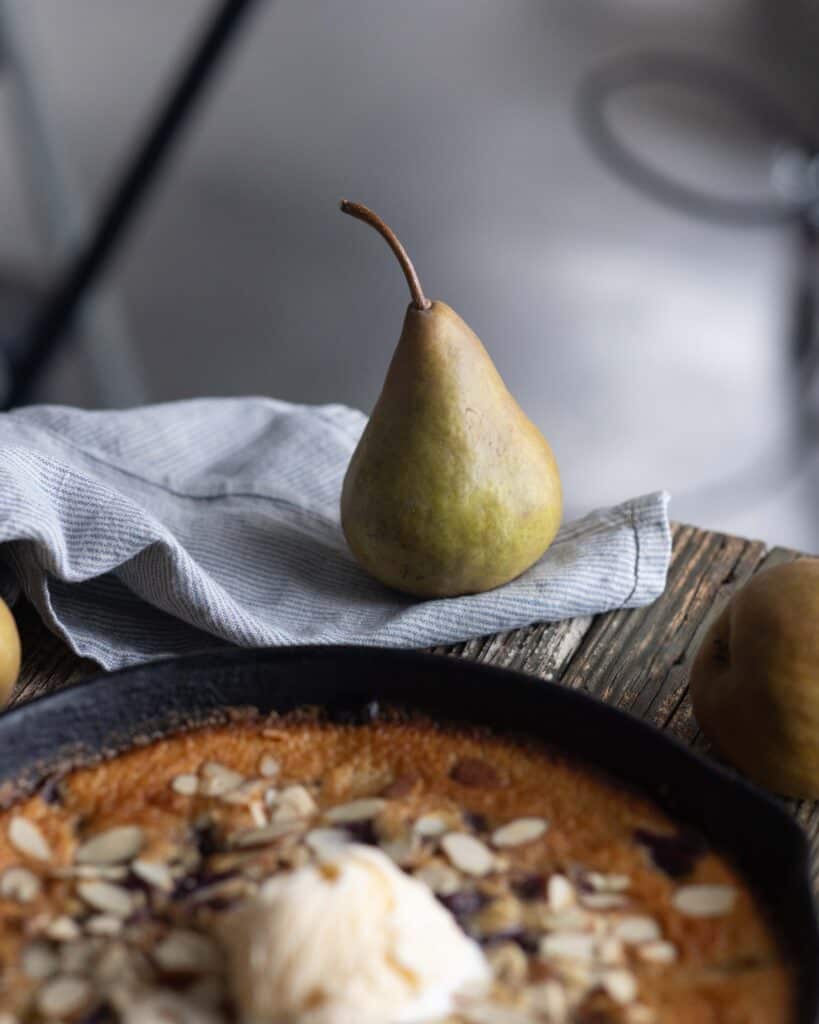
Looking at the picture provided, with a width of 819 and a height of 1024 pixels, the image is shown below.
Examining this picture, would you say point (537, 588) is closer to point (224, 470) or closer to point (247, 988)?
point (224, 470)

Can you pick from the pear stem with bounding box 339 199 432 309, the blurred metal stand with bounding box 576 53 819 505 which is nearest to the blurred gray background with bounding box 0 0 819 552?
the blurred metal stand with bounding box 576 53 819 505

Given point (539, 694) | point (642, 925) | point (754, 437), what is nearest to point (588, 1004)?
point (642, 925)

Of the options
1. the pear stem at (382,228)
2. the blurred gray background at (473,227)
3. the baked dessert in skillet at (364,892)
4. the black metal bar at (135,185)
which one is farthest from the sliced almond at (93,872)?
the blurred gray background at (473,227)

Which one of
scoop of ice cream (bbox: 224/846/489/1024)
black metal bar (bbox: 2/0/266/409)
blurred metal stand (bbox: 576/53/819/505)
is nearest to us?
scoop of ice cream (bbox: 224/846/489/1024)

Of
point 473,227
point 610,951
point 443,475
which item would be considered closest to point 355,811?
point 610,951

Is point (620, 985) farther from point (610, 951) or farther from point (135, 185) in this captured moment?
point (135, 185)

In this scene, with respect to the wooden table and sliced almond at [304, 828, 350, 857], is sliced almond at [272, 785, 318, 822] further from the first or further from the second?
the wooden table
